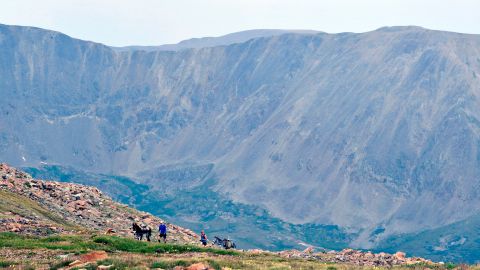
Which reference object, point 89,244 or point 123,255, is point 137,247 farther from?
point 123,255

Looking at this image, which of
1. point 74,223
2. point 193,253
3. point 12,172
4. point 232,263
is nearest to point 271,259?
point 193,253

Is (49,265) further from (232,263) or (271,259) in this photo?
(271,259)

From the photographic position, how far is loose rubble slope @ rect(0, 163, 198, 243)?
63.9 m

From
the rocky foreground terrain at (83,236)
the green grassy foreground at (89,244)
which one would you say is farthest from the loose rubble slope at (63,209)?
the green grassy foreground at (89,244)

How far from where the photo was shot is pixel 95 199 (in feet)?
255

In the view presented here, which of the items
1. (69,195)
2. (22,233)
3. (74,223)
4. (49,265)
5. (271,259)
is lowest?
(49,265)

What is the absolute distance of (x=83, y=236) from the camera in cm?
5616

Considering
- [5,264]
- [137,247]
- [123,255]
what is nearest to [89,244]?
[137,247]

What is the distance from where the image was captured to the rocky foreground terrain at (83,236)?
46094 millimetres

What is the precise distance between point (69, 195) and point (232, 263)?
119 feet

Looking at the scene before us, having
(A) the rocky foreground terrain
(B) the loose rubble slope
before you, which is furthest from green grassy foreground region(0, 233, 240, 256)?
(B) the loose rubble slope

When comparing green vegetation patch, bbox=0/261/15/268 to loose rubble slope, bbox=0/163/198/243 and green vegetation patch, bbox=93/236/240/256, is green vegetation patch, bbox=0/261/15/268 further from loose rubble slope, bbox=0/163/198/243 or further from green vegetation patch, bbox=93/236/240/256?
loose rubble slope, bbox=0/163/198/243

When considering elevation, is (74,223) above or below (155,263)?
above

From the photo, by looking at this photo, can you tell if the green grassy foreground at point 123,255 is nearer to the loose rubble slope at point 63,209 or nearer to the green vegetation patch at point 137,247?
the green vegetation patch at point 137,247
